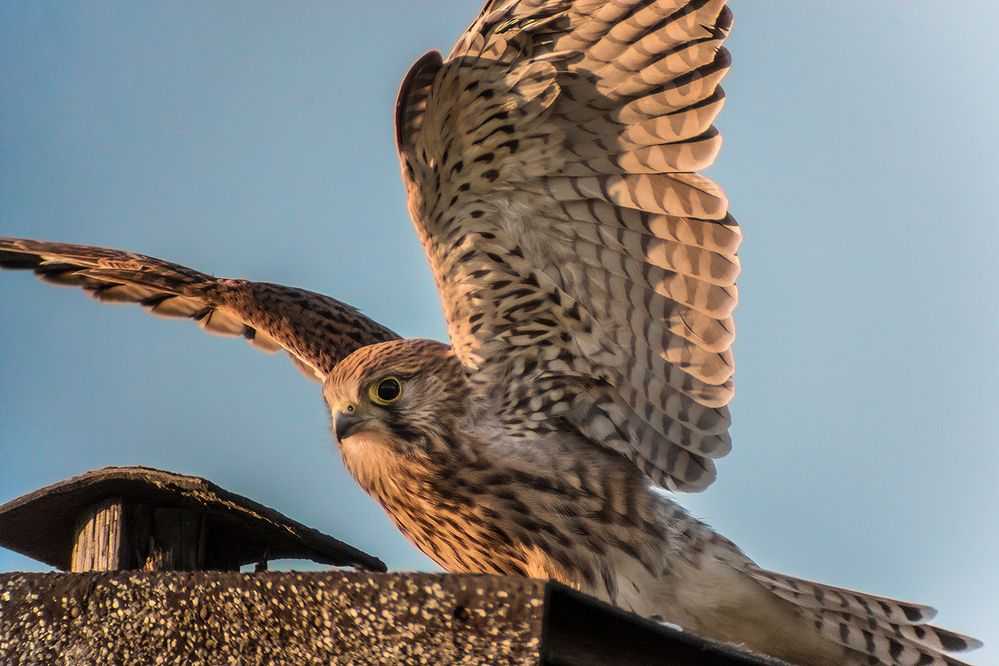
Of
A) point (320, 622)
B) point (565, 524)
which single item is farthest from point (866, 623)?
point (320, 622)

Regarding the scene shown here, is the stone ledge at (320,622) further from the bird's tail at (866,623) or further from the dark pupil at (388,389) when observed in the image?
the bird's tail at (866,623)

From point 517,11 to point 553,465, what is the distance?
1.48m

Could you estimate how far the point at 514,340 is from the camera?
3867mm

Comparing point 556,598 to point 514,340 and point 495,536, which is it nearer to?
point 495,536

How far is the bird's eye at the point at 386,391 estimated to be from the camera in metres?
3.86

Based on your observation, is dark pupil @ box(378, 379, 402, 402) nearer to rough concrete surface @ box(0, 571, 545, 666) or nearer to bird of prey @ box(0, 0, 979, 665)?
bird of prey @ box(0, 0, 979, 665)

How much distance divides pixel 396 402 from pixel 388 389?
6cm

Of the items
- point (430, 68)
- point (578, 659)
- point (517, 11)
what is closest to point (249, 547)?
point (578, 659)

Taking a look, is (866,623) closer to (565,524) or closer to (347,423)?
(565,524)

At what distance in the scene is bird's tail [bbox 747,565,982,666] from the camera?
12.8ft

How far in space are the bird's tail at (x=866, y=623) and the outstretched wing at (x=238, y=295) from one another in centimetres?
195

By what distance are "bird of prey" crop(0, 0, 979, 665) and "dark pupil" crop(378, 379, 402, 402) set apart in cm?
1

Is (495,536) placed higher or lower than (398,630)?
higher

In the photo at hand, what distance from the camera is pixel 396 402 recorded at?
12.6 feet
